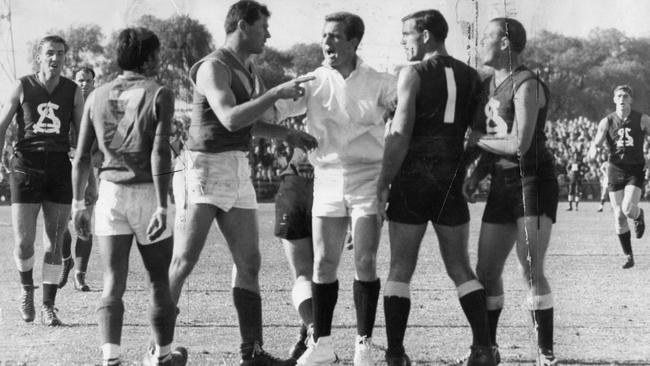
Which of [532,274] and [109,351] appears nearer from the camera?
[109,351]

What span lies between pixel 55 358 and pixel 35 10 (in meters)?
2.23

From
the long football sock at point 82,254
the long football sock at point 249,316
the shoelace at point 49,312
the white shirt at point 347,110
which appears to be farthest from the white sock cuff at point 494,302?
the long football sock at point 82,254

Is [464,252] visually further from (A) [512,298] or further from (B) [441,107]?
(A) [512,298]

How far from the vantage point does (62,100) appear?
782 cm

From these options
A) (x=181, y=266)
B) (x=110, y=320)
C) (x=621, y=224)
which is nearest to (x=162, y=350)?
(x=110, y=320)

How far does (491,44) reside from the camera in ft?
18.4

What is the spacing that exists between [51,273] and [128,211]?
2.89 m

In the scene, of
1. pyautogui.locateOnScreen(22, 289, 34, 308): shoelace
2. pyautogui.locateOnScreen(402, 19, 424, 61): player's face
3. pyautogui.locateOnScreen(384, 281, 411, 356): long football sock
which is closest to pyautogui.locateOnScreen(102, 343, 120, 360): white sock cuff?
pyautogui.locateOnScreen(384, 281, 411, 356): long football sock

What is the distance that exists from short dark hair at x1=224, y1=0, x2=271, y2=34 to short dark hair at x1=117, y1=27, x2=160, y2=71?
24.1 inches

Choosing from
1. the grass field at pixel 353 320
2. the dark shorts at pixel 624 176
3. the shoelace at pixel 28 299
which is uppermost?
the dark shorts at pixel 624 176

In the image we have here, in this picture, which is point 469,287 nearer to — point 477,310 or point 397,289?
point 477,310

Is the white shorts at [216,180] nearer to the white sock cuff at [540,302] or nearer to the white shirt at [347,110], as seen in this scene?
the white shirt at [347,110]

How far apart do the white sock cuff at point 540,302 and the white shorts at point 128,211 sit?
1.97 m

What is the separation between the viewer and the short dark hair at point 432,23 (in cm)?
558
